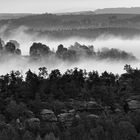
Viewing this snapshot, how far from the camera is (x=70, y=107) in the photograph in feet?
390

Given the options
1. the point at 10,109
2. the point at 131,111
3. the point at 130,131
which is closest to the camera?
the point at 130,131

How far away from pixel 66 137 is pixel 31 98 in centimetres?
2729

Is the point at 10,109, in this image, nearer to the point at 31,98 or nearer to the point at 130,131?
the point at 31,98

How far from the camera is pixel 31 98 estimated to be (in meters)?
122

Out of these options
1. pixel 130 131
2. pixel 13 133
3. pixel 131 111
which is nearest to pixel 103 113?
pixel 131 111

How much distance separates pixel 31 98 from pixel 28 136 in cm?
2854

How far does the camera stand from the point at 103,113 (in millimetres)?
115688

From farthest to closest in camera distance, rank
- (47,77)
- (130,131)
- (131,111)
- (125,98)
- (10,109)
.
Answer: (47,77), (125,98), (131,111), (10,109), (130,131)

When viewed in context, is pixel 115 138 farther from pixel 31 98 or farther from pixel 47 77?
pixel 47 77

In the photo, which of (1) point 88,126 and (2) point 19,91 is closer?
(1) point 88,126

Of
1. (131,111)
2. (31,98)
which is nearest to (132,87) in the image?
(131,111)

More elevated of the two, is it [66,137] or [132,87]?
[132,87]

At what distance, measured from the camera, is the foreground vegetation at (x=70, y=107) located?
99.2 meters

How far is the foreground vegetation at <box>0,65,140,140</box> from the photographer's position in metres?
99.2
